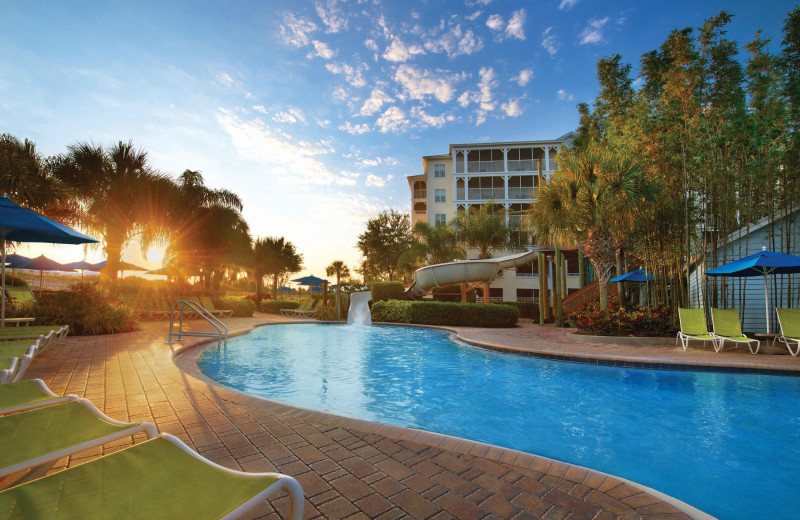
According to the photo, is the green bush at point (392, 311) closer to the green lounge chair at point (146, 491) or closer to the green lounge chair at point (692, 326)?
the green lounge chair at point (692, 326)

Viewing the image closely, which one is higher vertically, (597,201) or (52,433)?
(597,201)

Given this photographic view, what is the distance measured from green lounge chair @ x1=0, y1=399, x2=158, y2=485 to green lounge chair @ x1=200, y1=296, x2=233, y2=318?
15.1m

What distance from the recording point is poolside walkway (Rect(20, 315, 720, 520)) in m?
2.10

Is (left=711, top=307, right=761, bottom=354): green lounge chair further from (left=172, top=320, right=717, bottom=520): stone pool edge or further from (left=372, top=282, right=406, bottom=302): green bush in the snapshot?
(left=372, top=282, right=406, bottom=302): green bush

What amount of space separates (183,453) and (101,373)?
481cm

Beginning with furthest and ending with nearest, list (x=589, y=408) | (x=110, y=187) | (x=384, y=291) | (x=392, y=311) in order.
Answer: (x=384, y=291) → (x=392, y=311) → (x=110, y=187) → (x=589, y=408)

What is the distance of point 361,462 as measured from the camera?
104 inches

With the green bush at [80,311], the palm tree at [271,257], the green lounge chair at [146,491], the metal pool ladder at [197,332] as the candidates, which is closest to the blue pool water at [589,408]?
the metal pool ladder at [197,332]

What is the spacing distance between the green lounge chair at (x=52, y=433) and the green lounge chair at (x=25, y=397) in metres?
0.19

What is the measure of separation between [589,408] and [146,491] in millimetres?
5529

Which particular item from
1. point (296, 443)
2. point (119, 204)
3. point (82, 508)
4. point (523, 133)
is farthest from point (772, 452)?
point (523, 133)

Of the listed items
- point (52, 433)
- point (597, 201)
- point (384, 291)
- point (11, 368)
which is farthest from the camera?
point (384, 291)

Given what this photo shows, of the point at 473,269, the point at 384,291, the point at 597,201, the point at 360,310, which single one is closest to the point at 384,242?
the point at 384,291

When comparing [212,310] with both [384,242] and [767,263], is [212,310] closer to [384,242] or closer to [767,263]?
[767,263]
